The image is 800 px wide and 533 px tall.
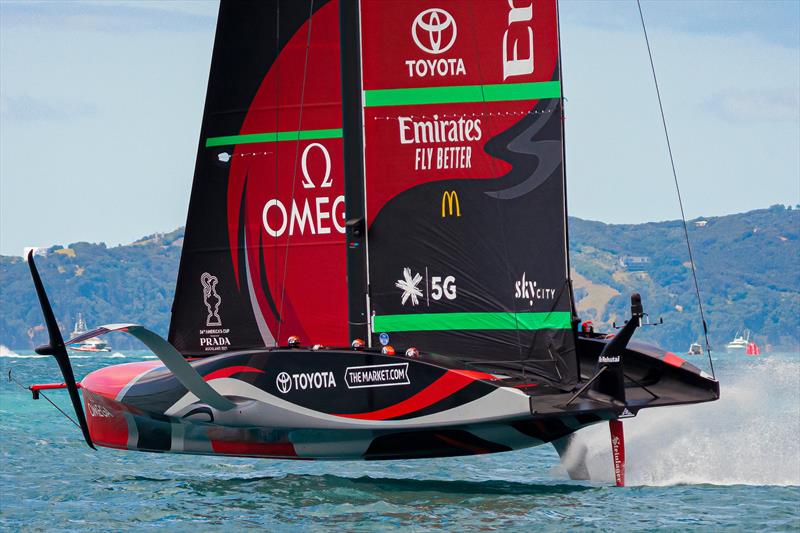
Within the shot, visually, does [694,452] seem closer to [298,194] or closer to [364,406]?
[364,406]

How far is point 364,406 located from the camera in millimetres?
10359

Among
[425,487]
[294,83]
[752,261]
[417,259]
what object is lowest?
[425,487]

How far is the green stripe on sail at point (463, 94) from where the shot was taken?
10.7 metres

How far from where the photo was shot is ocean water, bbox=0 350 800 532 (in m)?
9.70

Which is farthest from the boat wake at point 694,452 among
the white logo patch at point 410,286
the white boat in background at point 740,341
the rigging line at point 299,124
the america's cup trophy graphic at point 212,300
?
the white boat in background at point 740,341

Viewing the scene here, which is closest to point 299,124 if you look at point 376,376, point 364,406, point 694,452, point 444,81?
point 444,81

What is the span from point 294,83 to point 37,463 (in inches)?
199

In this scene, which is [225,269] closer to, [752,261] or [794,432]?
[794,432]

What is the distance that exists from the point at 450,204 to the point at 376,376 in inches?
59.7

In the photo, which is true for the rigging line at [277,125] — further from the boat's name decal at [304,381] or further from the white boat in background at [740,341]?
the white boat in background at [740,341]

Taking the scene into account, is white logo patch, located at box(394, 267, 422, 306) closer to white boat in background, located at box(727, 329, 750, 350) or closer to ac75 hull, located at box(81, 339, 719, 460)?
ac75 hull, located at box(81, 339, 719, 460)

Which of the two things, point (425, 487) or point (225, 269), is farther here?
point (225, 269)

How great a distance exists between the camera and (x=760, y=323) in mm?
150625

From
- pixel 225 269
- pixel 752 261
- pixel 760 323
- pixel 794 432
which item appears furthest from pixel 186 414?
pixel 752 261
